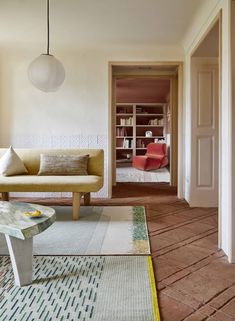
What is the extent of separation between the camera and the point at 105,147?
4.92m

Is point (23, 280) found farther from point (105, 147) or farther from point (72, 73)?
point (72, 73)

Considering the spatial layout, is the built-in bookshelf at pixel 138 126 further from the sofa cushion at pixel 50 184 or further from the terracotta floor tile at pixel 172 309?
the terracotta floor tile at pixel 172 309

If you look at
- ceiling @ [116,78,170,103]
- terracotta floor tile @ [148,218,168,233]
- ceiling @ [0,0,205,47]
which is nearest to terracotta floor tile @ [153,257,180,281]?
terracotta floor tile @ [148,218,168,233]

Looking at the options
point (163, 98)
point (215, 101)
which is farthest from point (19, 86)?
point (163, 98)

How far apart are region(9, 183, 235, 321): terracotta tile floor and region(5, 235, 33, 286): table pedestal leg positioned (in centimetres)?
83

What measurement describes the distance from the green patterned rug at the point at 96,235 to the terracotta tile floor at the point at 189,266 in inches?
6.0

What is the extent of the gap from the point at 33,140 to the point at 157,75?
2520mm

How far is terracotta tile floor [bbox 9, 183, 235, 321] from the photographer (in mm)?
1715

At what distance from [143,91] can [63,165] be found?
5699 mm

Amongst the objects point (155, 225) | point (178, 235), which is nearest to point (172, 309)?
point (178, 235)

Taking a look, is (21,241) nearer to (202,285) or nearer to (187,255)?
(202,285)

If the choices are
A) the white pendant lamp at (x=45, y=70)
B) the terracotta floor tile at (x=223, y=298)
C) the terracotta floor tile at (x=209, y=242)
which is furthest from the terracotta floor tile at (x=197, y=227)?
the white pendant lamp at (x=45, y=70)

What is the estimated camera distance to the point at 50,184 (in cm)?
352

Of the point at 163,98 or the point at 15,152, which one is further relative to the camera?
the point at 163,98
